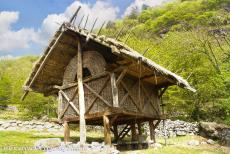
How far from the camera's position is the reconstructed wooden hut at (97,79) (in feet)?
47.9

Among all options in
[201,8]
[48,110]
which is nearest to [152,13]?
[201,8]

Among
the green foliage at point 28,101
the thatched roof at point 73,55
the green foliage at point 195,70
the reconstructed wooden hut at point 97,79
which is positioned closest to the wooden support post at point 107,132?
the reconstructed wooden hut at point 97,79

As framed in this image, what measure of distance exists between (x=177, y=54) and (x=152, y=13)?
203 feet

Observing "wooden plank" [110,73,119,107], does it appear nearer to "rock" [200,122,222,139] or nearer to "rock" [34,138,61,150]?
"rock" [34,138,61,150]

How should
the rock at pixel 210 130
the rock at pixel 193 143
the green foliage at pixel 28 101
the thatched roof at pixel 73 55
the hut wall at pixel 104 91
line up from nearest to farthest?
the thatched roof at pixel 73 55, the hut wall at pixel 104 91, the rock at pixel 193 143, the rock at pixel 210 130, the green foliage at pixel 28 101

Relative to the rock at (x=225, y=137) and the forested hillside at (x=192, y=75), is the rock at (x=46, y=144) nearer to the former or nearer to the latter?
the forested hillside at (x=192, y=75)

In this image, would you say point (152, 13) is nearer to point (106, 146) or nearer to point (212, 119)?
point (212, 119)

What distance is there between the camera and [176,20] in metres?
77.5

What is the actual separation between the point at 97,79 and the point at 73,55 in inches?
97.3

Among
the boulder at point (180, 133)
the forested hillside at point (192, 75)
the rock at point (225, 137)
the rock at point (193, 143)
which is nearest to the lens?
the rock at point (193, 143)

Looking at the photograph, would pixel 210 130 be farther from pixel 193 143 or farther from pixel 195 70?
pixel 195 70

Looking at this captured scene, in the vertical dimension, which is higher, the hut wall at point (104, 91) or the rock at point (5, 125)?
the hut wall at point (104, 91)

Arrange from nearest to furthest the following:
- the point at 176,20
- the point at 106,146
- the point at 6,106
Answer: the point at 106,146
the point at 6,106
the point at 176,20

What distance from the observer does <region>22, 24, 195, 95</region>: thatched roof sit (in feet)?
45.4
